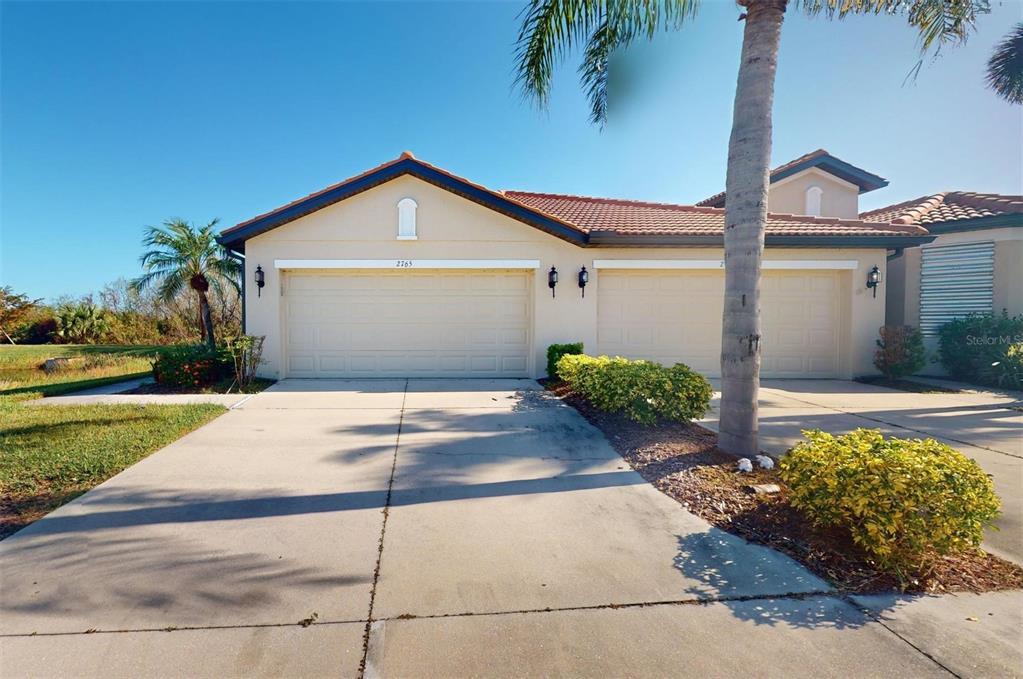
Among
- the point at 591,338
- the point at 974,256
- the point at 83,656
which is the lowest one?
the point at 83,656

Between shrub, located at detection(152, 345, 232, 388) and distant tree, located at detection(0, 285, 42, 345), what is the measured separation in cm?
2084

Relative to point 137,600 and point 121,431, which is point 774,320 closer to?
point 137,600

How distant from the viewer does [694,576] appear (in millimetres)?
2715

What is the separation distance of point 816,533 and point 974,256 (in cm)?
1203

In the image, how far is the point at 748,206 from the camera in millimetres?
4305

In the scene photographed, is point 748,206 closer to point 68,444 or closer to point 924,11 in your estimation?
point 924,11

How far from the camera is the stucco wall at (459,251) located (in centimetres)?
932

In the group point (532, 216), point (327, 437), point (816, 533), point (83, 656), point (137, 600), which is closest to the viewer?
point (83, 656)


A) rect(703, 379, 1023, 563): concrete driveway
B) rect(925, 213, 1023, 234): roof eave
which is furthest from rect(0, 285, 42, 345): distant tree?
rect(925, 213, 1023, 234): roof eave

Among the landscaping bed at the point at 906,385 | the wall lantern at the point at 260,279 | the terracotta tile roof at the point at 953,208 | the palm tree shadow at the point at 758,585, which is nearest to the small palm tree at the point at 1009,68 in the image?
the terracotta tile roof at the point at 953,208

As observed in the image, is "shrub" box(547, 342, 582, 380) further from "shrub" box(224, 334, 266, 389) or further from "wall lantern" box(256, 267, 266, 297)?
"wall lantern" box(256, 267, 266, 297)

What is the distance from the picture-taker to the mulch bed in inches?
105

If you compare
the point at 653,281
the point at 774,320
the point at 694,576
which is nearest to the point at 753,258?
the point at 694,576

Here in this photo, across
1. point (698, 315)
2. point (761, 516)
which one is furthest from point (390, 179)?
point (761, 516)
